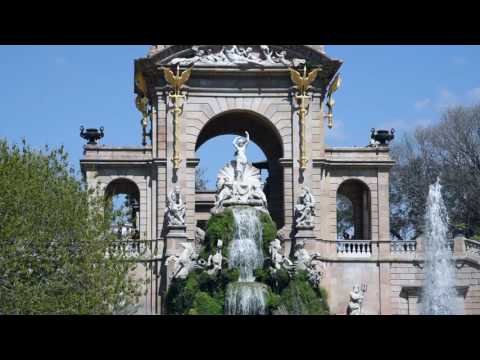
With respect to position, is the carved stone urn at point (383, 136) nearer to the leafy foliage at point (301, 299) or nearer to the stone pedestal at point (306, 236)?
the stone pedestal at point (306, 236)

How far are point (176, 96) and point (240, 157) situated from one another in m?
3.92

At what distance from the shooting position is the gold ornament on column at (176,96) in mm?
46781

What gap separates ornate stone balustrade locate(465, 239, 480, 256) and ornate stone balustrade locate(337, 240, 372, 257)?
4.40 meters

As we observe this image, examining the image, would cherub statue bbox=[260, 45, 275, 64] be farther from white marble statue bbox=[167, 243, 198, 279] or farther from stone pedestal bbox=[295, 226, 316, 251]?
white marble statue bbox=[167, 243, 198, 279]

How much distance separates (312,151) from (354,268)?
17.9ft

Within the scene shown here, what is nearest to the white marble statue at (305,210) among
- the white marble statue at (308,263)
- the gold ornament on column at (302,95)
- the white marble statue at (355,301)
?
the white marble statue at (308,263)

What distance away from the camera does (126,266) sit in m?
34.2

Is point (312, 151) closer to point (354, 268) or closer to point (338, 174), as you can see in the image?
point (338, 174)

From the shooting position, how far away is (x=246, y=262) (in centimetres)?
4341

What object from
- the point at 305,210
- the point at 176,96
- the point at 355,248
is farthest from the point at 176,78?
the point at 355,248

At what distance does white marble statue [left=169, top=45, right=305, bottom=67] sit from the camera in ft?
155

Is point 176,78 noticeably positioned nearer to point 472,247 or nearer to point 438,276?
point 438,276

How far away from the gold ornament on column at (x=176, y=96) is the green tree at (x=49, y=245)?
1181cm
